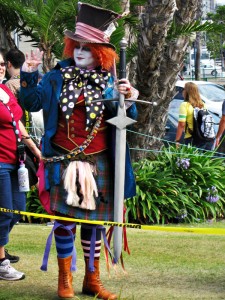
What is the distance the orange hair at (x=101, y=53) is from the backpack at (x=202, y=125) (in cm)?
632

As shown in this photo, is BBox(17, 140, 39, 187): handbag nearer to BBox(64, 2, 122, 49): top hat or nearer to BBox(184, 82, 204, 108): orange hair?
BBox(64, 2, 122, 49): top hat

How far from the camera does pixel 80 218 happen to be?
577cm

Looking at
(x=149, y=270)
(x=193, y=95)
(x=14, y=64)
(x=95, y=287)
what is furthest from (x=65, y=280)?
(x=193, y=95)

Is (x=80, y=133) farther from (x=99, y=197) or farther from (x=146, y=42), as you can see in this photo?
(x=146, y=42)

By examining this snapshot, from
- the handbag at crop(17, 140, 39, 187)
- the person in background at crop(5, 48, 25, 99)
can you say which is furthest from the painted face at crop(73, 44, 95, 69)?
the person in background at crop(5, 48, 25, 99)

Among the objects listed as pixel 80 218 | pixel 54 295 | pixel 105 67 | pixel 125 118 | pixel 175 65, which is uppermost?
pixel 175 65

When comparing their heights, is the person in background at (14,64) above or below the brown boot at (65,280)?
above

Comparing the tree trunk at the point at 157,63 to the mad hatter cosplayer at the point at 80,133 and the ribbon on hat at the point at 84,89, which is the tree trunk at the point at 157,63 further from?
the ribbon on hat at the point at 84,89

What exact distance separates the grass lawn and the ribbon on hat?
4.15 ft

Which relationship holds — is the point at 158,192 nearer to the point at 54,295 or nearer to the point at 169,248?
the point at 169,248

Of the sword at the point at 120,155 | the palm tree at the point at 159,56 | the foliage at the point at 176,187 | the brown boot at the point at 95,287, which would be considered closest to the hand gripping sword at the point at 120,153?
the sword at the point at 120,155

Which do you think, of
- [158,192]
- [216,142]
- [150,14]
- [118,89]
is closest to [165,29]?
[150,14]

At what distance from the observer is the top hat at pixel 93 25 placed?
580 centimetres

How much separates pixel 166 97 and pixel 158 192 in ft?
5.08
